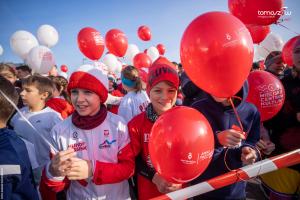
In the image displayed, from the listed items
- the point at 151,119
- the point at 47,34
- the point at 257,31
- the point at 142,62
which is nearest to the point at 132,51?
the point at 142,62

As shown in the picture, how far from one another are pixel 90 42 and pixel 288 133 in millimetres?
4816

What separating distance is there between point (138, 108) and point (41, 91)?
165 centimetres

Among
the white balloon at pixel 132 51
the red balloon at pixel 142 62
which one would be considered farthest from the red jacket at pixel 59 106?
the white balloon at pixel 132 51

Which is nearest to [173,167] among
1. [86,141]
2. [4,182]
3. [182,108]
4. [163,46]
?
[182,108]

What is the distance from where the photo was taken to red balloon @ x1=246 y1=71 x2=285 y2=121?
1.71m

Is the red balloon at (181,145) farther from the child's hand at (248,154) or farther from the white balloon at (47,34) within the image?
the white balloon at (47,34)

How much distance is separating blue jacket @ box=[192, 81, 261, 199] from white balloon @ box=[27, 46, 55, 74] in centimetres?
507

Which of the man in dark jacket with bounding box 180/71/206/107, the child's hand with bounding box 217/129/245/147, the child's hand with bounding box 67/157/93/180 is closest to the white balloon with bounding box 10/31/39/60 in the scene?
the man in dark jacket with bounding box 180/71/206/107

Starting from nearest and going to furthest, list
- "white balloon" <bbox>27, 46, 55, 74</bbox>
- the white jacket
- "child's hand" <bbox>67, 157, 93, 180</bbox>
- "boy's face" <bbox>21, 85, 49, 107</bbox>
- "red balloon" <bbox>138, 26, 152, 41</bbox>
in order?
1. "child's hand" <bbox>67, 157, 93, 180</bbox>
2. the white jacket
3. "boy's face" <bbox>21, 85, 49, 107</bbox>
4. "white balloon" <bbox>27, 46, 55, 74</bbox>
5. "red balloon" <bbox>138, 26, 152, 41</bbox>

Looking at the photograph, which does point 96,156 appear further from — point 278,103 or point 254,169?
point 278,103

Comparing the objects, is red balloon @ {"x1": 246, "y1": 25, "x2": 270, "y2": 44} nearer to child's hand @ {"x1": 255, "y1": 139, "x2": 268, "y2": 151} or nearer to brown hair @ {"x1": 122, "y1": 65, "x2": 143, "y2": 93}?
child's hand @ {"x1": 255, "y1": 139, "x2": 268, "y2": 151}

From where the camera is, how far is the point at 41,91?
2.40 metres

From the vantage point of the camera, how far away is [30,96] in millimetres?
2297

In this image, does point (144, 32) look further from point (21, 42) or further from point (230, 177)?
point (230, 177)
